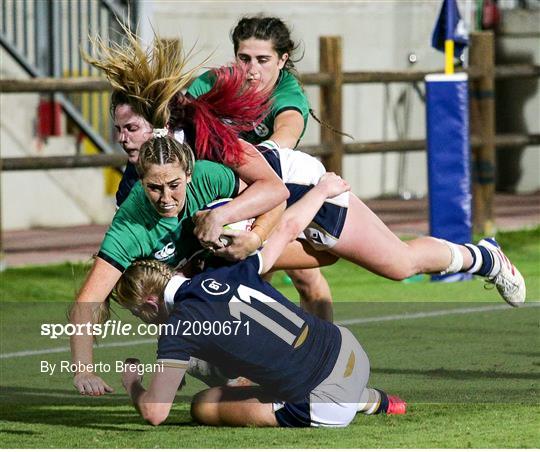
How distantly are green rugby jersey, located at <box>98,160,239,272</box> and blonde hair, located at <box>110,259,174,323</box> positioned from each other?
0.17ft

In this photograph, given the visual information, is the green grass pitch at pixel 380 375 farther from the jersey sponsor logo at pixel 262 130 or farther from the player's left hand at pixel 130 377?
the jersey sponsor logo at pixel 262 130

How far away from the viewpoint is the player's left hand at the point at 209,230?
18.8 ft

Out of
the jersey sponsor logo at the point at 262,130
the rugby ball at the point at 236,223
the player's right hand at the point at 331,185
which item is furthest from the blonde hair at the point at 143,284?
the jersey sponsor logo at the point at 262,130

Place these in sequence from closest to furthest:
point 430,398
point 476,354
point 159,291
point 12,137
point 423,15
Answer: point 159,291 < point 430,398 < point 476,354 < point 12,137 < point 423,15

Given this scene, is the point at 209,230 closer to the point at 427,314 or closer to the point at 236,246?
the point at 236,246

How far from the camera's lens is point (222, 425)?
19.6ft

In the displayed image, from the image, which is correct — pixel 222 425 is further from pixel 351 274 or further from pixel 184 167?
pixel 351 274

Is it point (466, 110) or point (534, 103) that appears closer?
point (466, 110)

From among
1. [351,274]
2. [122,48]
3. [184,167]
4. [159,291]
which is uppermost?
[122,48]

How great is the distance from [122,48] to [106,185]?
8067 millimetres

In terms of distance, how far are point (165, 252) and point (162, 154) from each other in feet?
1.31

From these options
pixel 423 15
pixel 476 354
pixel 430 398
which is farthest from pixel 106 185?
pixel 430 398

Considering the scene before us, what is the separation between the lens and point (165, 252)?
582 centimetres

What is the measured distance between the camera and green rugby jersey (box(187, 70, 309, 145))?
6809 mm
